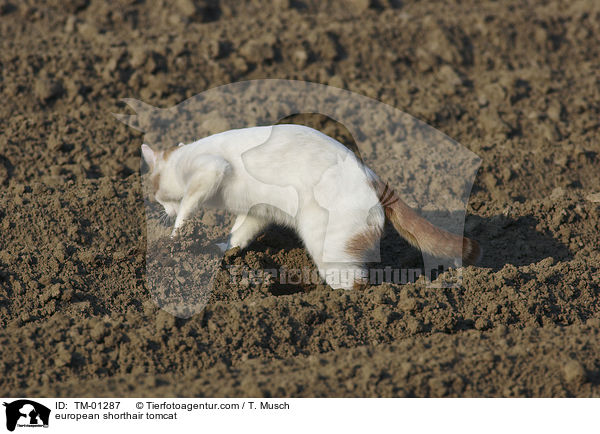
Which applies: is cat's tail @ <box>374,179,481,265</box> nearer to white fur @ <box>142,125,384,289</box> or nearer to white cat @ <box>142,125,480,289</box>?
white cat @ <box>142,125,480,289</box>

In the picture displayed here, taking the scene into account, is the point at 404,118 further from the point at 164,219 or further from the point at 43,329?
the point at 43,329

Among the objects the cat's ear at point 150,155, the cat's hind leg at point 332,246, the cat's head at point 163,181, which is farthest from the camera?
the cat's ear at point 150,155

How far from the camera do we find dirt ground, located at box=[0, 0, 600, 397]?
4234 millimetres

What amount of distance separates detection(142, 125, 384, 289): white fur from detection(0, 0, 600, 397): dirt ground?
0.43 m

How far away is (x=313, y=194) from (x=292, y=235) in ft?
4.10

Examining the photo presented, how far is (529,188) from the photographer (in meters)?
7.24

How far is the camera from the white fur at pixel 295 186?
16.3 feet

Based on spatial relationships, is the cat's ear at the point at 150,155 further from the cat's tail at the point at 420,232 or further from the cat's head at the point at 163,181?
the cat's tail at the point at 420,232

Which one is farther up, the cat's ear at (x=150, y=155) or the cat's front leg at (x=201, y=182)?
the cat's ear at (x=150, y=155)
